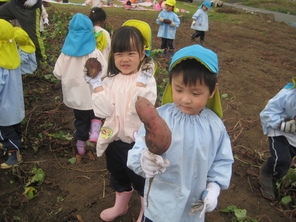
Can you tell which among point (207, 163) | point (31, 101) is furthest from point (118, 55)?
point (31, 101)

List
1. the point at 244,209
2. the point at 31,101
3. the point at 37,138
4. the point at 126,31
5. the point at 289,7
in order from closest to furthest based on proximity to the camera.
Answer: the point at 126,31
the point at 244,209
the point at 37,138
the point at 31,101
the point at 289,7

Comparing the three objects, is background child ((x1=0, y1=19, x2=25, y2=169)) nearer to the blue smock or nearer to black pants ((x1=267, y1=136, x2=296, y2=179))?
the blue smock

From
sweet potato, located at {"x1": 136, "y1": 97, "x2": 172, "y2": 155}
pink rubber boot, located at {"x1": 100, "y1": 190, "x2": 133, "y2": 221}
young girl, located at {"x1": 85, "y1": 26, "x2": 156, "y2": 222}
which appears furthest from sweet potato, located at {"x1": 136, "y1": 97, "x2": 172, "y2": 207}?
pink rubber boot, located at {"x1": 100, "y1": 190, "x2": 133, "y2": 221}

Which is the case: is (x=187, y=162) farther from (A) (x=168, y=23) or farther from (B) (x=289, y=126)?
(A) (x=168, y=23)

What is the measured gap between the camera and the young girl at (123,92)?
1.95 m

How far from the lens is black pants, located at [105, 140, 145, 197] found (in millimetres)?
2061

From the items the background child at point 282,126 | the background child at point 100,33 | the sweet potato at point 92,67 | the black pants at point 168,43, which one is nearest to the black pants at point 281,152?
the background child at point 282,126

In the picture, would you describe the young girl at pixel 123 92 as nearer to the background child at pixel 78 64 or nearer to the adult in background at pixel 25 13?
the background child at pixel 78 64

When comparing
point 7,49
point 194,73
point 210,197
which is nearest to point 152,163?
point 210,197

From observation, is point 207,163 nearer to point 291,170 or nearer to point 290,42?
point 291,170

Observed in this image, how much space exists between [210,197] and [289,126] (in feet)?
4.68

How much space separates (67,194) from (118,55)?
154cm

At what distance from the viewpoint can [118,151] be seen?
6.85 ft

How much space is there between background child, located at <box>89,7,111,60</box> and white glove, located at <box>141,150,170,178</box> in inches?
98.8
